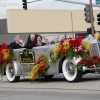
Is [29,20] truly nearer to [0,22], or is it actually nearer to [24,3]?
[0,22]

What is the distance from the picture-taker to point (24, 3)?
1156 inches

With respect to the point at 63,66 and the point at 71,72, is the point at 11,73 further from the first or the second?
the point at 71,72

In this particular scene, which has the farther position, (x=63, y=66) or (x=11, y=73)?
(x=11, y=73)

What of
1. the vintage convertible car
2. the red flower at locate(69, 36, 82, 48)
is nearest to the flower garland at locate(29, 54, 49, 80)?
the vintage convertible car

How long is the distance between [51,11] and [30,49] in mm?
50781

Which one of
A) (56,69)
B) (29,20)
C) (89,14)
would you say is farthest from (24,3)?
(29,20)

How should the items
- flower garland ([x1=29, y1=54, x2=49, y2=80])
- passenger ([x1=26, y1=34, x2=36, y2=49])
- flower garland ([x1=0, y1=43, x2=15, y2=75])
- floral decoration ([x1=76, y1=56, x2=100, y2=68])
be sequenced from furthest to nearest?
flower garland ([x1=0, y1=43, x2=15, y2=75]), passenger ([x1=26, y1=34, x2=36, y2=49]), flower garland ([x1=29, y1=54, x2=49, y2=80]), floral decoration ([x1=76, y1=56, x2=100, y2=68])

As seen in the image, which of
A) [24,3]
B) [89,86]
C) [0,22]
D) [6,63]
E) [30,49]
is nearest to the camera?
[89,86]

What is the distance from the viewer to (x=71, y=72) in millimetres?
11820

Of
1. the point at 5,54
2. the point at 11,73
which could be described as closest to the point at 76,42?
the point at 5,54

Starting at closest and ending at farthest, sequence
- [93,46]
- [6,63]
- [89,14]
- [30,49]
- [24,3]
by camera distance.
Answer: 1. [93,46]
2. [30,49]
3. [6,63]
4. [89,14]
5. [24,3]

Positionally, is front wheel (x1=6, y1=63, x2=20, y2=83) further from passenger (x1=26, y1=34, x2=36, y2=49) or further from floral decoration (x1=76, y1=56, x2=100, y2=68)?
floral decoration (x1=76, y1=56, x2=100, y2=68)

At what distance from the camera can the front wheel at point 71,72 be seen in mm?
11609

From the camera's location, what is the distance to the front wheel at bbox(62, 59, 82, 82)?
38.1 ft
